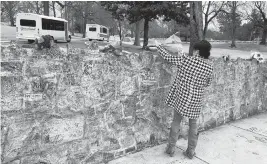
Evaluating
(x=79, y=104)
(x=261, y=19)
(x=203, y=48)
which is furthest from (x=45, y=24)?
(x=261, y=19)

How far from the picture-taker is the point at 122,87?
2893 mm

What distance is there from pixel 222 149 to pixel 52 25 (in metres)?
21.4

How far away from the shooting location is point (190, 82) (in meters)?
2.73

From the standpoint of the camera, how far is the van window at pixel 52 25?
68.6ft

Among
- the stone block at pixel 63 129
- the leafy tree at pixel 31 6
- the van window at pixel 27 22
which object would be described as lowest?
the stone block at pixel 63 129

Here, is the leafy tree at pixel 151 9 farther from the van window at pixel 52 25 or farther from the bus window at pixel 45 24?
the bus window at pixel 45 24

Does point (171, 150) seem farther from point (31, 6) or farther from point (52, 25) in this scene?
point (31, 6)

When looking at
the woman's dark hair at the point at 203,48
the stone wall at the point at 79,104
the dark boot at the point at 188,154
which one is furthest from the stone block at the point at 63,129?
the woman's dark hair at the point at 203,48

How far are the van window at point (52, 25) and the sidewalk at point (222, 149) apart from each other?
20055 mm

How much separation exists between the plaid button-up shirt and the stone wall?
1.42ft

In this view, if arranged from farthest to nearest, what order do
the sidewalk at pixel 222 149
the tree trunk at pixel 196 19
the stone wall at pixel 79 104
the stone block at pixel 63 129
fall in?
the tree trunk at pixel 196 19 → the sidewalk at pixel 222 149 → the stone block at pixel 63 129 → the stone wall at pixel 79 104

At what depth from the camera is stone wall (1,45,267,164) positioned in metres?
2.21

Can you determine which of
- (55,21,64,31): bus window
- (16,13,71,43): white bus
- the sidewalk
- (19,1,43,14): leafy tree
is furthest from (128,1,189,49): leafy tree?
(19,1,43,14): leafy tree

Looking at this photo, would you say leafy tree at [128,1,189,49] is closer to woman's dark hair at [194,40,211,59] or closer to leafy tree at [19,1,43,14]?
woman's dark hair at [194,40,211,59]
